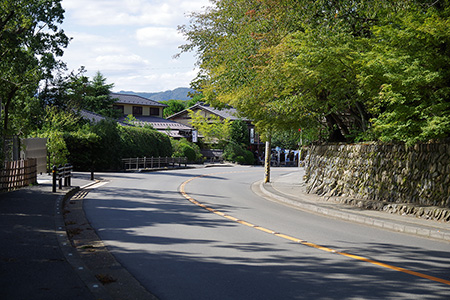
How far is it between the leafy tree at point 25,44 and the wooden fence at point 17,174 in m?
1.48

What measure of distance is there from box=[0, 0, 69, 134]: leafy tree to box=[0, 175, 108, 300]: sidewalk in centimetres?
753

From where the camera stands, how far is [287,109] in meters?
18.8

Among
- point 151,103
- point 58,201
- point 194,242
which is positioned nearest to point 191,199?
point 58,201

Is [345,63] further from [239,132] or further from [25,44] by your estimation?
[239,132]

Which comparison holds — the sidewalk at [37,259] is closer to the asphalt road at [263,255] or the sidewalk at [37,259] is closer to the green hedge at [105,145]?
the asphalt road at [263,255]

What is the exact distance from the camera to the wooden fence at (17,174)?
1708 cm

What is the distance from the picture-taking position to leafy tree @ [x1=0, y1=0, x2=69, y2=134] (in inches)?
687

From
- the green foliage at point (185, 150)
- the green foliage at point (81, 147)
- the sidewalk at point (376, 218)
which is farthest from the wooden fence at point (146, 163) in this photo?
the sidewalk at point (376, 218)

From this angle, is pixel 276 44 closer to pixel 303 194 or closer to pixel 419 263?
pixel 303 194

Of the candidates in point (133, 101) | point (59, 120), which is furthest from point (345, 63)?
point (133, 101)

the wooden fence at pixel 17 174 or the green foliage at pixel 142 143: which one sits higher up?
the green foliage at pixel 142 143

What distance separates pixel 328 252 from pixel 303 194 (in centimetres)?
1205

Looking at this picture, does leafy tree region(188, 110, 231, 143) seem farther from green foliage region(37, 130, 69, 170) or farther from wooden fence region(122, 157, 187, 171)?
green foliage region(37, 130, 69, 170)

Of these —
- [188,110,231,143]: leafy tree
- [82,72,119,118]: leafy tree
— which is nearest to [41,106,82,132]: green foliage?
[82,72,119,118]: leafy tree
